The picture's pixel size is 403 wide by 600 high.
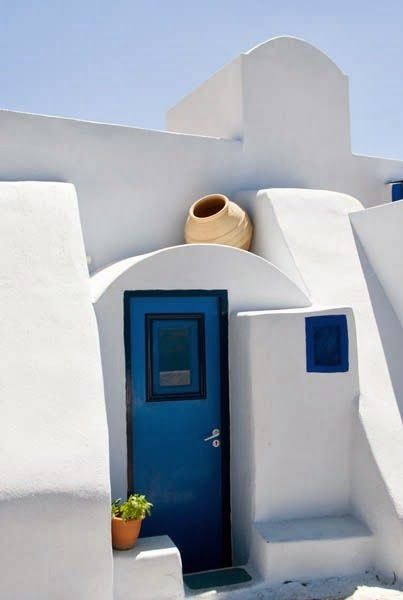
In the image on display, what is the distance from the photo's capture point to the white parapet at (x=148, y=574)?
4.80 m

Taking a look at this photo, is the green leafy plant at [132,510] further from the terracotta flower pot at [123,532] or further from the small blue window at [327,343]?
the small blue window at [327,343]

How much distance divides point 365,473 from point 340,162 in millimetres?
4888

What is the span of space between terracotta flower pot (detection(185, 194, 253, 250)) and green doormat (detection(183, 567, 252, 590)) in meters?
3.37

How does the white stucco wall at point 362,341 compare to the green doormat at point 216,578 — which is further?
the white stucco wall at point 362,341

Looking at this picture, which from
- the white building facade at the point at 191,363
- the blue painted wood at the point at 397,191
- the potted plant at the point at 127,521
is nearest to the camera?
the white building facade at the point at 191,363

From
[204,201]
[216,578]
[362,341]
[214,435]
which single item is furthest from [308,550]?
[204,201]

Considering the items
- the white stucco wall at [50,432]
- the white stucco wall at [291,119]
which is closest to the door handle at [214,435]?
the white stucco wall at [50,432]

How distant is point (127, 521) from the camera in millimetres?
4914

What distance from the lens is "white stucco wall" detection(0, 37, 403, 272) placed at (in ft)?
22.8

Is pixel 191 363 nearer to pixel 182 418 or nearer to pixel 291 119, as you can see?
pixel 182 418

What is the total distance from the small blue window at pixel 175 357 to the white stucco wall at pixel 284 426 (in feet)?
1.13

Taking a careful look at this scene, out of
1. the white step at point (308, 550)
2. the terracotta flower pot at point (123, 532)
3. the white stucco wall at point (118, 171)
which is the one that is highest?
the white stucco wall at point (118, 171)

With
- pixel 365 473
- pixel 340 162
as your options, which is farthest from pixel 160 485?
pixel 340 162

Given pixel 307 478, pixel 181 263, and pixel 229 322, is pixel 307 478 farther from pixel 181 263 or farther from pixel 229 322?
pixel 181 263
